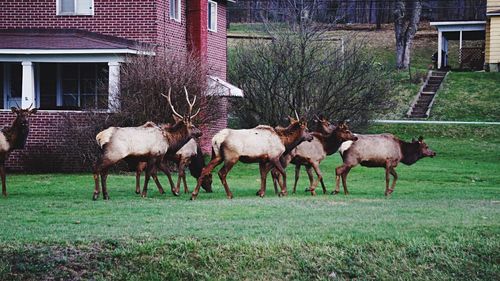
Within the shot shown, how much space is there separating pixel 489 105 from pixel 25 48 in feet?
80.1

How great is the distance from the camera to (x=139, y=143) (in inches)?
793

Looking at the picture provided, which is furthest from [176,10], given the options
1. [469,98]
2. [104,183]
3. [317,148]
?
[469,98]

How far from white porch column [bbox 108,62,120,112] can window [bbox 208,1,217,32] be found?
308 inches

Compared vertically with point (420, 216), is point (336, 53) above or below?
above

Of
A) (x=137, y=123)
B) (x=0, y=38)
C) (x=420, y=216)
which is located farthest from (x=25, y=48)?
(x=420, y=216)

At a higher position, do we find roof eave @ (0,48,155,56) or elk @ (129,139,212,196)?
roof eave @ (0,48,155,56)

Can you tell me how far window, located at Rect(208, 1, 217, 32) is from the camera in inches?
1455

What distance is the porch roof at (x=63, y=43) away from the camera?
29484 millimetres

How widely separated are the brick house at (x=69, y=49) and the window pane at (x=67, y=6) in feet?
0.10

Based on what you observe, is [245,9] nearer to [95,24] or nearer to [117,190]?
[95,24]

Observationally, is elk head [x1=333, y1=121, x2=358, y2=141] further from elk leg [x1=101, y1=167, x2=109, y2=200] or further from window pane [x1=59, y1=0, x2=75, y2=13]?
window pane [x1=59, y1=0, x2=75, y2=13]

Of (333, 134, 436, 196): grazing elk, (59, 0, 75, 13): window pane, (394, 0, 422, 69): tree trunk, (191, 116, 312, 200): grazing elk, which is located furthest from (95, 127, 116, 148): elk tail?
(394, 0, 422, 69): tree trunk

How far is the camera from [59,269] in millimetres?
13953

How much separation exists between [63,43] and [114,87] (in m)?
2.27
